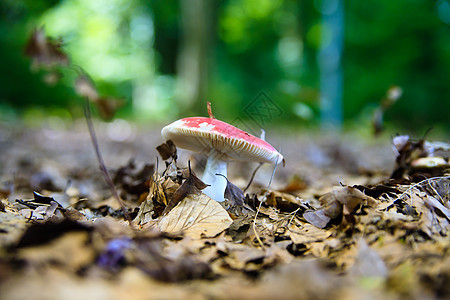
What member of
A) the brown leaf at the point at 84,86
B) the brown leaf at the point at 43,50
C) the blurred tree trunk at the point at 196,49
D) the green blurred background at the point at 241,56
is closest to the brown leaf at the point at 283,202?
the brown leaf at the point at 84,86

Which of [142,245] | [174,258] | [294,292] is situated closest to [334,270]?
[294,292]

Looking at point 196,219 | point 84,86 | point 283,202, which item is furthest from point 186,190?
point 84,86

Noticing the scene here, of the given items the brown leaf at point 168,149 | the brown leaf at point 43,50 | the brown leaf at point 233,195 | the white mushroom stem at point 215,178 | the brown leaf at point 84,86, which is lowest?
the brown leaf at point 233,195

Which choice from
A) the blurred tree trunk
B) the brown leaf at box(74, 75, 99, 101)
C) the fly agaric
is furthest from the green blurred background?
the brown leaf at box(74, 75, 99, 101)

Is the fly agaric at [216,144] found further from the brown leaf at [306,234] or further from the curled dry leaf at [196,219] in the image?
the brown leaf at [306,234]

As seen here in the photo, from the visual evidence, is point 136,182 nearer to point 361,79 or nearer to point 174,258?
point 174,258

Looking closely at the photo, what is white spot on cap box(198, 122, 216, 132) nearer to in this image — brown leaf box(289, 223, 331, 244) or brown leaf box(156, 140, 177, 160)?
brown leaf box(156, 140, 177, 160)
